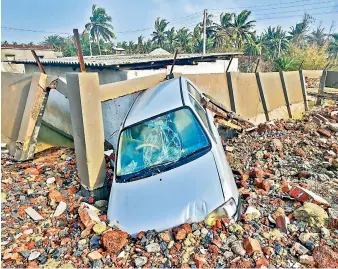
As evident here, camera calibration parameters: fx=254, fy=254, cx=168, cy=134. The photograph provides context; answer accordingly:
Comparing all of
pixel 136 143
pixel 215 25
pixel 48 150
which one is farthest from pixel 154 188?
pixel 215 25

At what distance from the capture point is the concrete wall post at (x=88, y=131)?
3.89 m

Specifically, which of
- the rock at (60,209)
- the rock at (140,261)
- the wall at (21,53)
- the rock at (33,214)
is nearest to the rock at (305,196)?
the rock at (140,261)

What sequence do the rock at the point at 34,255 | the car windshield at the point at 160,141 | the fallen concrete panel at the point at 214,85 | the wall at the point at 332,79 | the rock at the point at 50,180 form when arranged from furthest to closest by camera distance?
the wall at the point at 332,79, the fallen concrete panel at the point at 214,85, the rock at the point at 50,180, the car windshield at the point at 160,141, the rock at the point at 34,255

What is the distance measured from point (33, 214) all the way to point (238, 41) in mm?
32343

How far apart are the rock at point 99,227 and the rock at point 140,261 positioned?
677 mm

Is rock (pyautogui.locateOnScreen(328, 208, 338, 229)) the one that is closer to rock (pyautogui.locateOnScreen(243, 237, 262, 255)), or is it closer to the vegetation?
rock (pyautogui.locateOnScreen(243, 237, 262, 255))

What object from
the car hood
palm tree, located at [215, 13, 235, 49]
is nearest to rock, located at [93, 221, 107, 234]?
the car hood

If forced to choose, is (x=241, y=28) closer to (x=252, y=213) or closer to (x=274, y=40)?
(x=274, y=40)

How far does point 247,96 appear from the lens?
7828 millimetres

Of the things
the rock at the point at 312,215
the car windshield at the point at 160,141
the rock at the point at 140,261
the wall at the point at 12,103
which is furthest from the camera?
the wall at the point at 12,103

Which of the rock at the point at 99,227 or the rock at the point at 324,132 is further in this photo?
the rock at the point at 324,132

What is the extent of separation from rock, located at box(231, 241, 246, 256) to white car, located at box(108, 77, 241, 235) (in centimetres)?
32

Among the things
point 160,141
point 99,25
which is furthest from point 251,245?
point 99,25

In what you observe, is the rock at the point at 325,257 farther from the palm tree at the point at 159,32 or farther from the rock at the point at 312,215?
the palm tree at the point at 159,32
